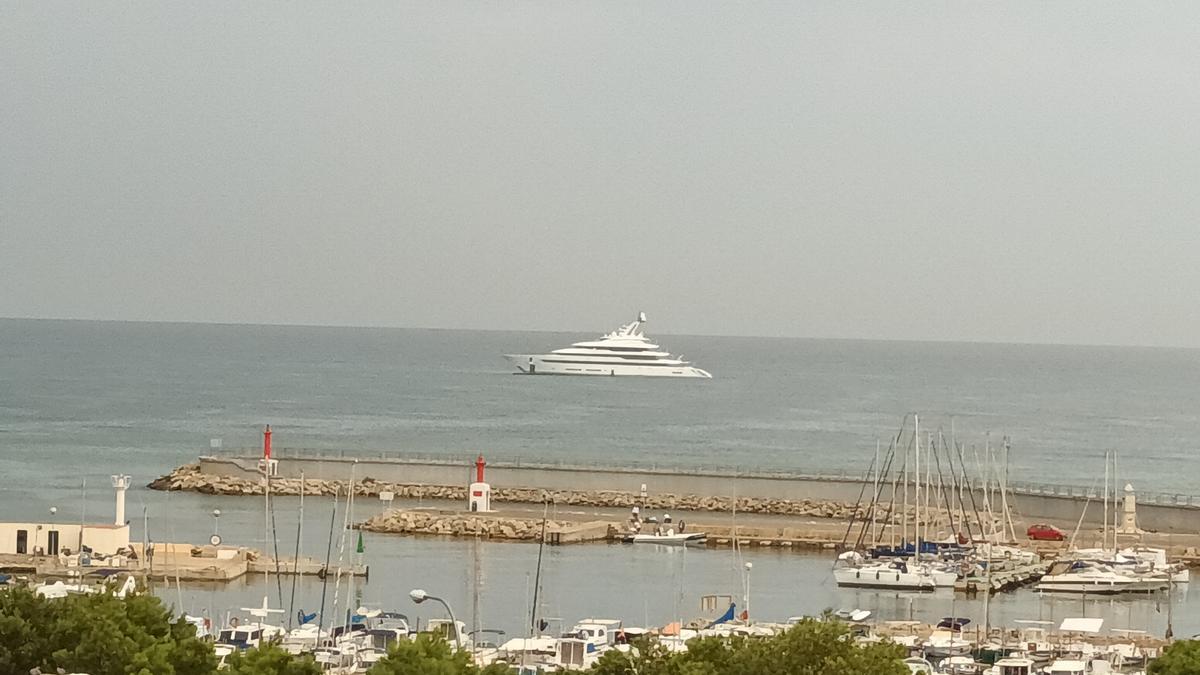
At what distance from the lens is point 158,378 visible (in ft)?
395

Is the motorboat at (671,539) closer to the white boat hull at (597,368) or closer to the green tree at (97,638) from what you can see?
the green tree at (97,638)

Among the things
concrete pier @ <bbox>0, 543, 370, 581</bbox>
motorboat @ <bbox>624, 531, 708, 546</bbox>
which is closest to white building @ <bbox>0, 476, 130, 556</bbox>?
concrete pier @ <bbox>0, 543, 370, 581</bbox>

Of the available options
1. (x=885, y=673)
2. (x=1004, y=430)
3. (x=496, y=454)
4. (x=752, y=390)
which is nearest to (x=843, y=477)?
(x=496, y=454)

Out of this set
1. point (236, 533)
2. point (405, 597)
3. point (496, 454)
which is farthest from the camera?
point (496, 454)

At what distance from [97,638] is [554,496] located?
28.7 meters

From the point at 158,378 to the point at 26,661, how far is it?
107 metres

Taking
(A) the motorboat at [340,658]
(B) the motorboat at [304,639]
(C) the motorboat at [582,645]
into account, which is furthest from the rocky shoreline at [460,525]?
(A) the motorboat at [340,658]

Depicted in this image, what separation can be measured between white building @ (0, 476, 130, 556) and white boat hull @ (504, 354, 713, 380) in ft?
311

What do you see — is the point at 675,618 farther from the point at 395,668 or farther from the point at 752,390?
the point at 752,390

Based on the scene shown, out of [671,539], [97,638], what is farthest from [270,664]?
[671,539]

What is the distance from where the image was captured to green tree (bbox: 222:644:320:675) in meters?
14.8

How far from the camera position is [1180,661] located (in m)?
17.0

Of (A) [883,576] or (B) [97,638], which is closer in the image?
(B) [97,638]

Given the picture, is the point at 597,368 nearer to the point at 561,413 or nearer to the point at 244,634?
the point at 561,413
